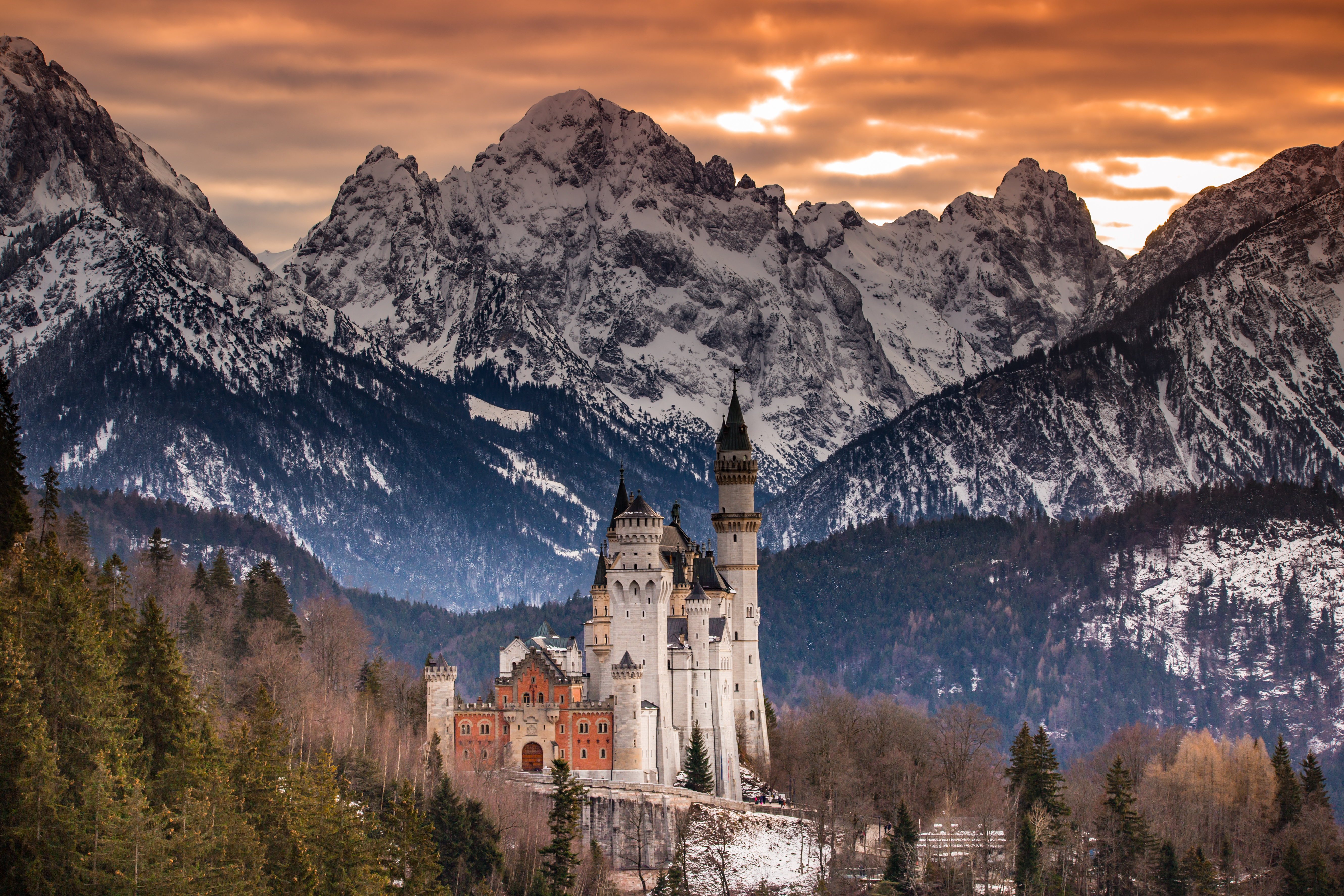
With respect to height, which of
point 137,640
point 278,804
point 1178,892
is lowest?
point 1178,892

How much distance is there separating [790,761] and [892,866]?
3538 centimetres

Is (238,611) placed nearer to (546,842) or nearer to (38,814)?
(546,842)

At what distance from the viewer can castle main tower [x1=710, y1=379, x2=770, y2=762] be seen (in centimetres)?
17262

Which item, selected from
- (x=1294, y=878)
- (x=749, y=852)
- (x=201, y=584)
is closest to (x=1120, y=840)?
(x=1294, y=878)

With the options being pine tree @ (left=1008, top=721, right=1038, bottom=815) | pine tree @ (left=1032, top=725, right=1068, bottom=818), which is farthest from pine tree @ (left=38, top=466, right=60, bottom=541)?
pine tree @ (left=1032, top=725, right=1068, bottom=818)

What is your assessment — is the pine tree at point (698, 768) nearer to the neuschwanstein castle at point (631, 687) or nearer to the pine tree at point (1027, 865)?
the neuschwanstein castle at point (631, 687)

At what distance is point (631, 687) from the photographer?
152 m

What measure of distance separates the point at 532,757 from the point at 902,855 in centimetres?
3049

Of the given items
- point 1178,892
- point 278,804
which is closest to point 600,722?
point 1178,892

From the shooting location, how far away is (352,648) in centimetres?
17200

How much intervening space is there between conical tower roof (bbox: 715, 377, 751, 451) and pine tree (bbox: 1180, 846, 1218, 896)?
55340mm

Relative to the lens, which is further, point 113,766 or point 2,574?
point 2,574

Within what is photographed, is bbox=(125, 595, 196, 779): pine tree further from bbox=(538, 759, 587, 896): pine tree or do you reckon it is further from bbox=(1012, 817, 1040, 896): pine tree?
bbox=(1012, 817, 1040, 896): pine tree

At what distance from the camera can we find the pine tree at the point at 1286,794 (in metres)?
165
